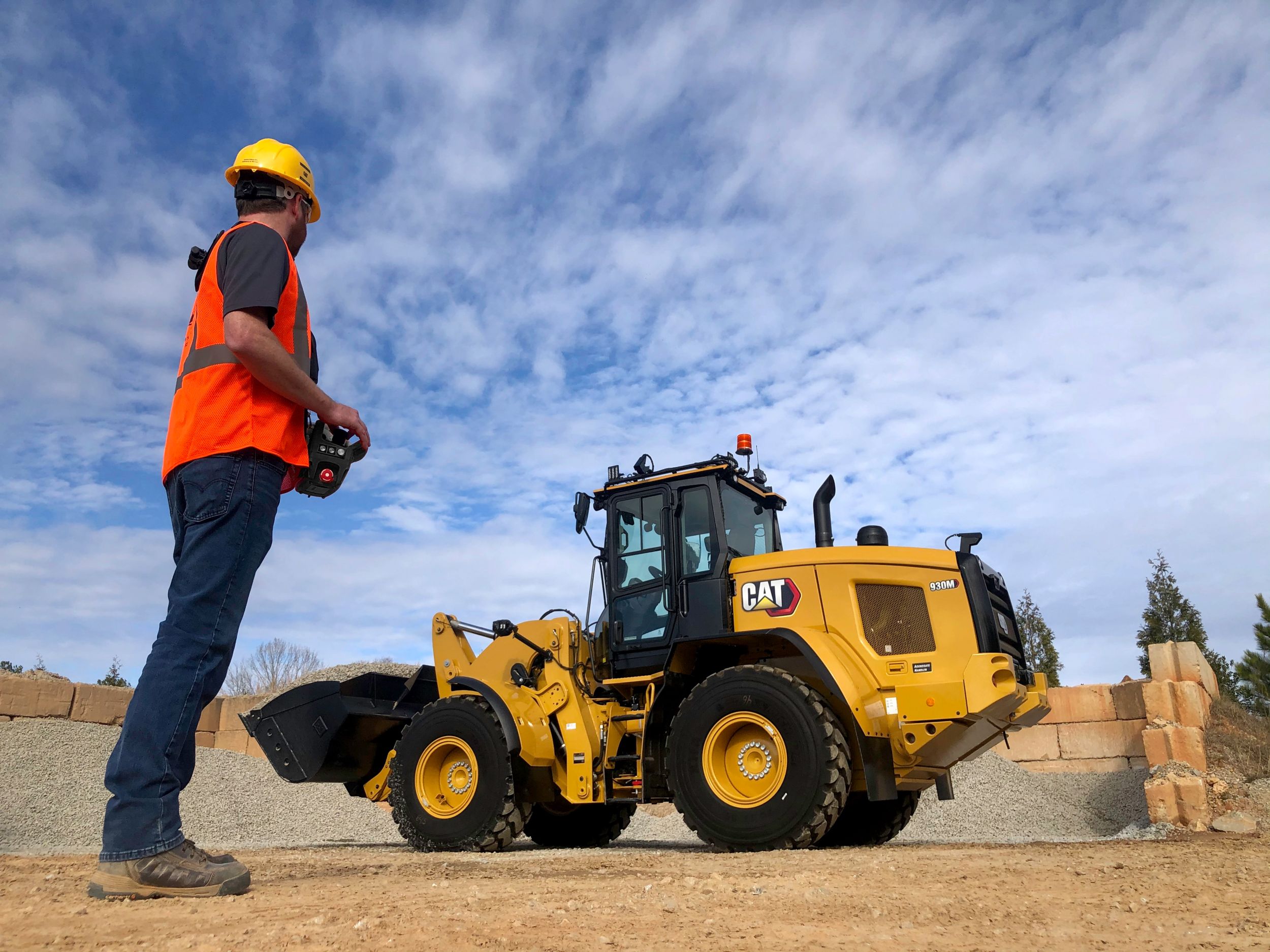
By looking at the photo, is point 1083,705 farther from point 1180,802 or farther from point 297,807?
point 297,807

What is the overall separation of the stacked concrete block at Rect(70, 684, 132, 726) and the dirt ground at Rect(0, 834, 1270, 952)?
13.6 metres

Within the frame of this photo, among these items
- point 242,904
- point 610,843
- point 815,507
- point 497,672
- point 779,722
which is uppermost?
point 815,507

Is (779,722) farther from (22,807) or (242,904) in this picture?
(22,807)

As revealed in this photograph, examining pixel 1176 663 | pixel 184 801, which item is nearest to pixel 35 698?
pixel 184 801

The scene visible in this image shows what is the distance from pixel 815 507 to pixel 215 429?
5552 mm

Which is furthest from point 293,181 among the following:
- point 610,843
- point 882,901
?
point 610,843

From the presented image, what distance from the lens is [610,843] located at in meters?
8.63

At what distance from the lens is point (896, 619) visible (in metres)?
6.32

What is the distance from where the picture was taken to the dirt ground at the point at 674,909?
2117 millimetres

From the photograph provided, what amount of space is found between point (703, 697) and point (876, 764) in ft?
3.95

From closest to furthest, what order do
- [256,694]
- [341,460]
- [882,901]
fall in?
1. [882,901]
2. [341,460]
3. [256,694]

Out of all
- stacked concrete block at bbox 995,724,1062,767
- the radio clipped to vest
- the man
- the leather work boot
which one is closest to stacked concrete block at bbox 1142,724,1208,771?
stacked concrete block at bbox 995,724,1062,767

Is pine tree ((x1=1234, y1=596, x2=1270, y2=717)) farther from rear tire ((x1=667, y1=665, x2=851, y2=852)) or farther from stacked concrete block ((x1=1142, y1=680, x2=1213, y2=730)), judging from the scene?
rear tire ((x1=667, y1=665, x2=851, y2=852))

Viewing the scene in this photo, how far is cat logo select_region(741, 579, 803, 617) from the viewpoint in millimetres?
6570
